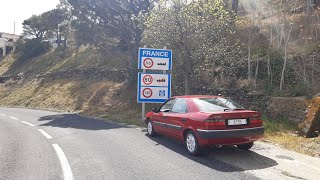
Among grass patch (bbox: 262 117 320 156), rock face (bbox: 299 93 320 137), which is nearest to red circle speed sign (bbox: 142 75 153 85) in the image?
grass patch (bbox: 262 117 320 156)

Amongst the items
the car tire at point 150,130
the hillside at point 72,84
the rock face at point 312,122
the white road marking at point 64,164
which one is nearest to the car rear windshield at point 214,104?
the car tire at point 150,130

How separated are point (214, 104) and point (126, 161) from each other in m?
2.56

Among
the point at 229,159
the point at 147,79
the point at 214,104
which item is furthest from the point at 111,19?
the point at 229,159

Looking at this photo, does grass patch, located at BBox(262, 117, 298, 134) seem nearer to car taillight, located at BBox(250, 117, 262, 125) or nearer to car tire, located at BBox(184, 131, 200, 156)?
car taillight, located at BBox(250, 117, 262, 125)

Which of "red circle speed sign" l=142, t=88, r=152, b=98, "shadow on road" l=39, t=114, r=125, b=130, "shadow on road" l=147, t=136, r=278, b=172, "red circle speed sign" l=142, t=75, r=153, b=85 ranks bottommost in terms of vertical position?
"shadow on road" l=39, t=114, r=125, b=130

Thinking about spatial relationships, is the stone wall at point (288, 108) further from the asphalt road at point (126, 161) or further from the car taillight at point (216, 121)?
the car taillight at point (216, 121)

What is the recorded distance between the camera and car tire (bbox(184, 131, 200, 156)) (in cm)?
665

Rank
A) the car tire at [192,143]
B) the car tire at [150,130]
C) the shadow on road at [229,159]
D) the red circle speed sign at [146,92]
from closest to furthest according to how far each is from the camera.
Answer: the shadow on road at [229,159] → the car tire at [192,143] → the car tire at [150,130] → the red circle speed sign at [146,92]

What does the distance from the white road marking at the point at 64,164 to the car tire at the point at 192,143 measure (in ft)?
9.01

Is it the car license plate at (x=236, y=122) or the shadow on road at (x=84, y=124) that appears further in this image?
the shadow on road at (x=84, y=124)

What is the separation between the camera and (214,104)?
7.22 m

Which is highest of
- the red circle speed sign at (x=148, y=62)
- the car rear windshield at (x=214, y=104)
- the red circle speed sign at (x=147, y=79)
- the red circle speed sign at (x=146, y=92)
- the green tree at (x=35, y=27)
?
the green tree at (x=35, y=27)

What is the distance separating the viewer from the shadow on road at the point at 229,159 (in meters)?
5.89

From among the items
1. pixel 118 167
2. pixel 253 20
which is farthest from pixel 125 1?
pixel 118 167
